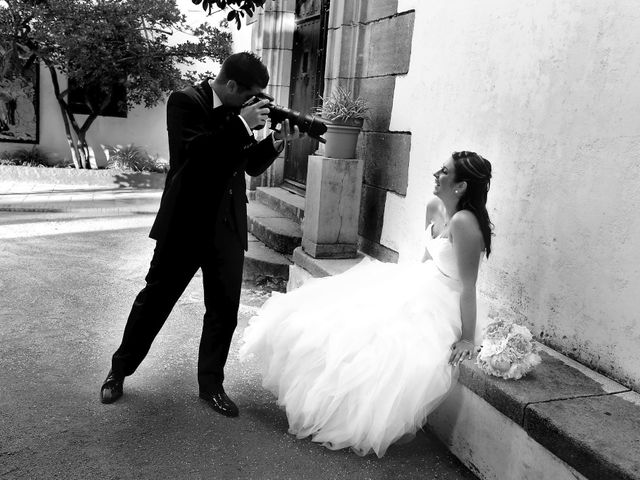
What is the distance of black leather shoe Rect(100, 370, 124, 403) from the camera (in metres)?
2.94

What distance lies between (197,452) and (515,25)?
9.13ft

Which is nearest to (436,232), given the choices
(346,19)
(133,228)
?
(346,19)

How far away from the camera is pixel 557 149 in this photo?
295 cm

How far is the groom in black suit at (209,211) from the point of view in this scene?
270 cm

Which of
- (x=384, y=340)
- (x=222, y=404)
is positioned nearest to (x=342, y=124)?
(x=384, y=340)

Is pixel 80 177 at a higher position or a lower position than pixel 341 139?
lower

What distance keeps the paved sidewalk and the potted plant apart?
15.5ft

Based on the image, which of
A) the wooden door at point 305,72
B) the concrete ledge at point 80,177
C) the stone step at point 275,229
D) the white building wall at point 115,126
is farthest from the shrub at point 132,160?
the stone step at point 275,229

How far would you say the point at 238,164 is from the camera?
9.16 ft

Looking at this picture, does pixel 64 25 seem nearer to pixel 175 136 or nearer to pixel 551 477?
pixel 175 136

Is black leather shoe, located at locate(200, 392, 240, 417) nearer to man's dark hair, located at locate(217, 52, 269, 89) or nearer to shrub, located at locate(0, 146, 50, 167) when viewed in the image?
man's dark hair, located at locate(217, 52, 269, 89)

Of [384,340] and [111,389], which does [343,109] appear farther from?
[111,389]

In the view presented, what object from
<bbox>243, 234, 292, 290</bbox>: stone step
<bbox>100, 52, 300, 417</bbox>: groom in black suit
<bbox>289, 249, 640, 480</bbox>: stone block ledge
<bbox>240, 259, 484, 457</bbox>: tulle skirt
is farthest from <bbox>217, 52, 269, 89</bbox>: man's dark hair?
<bbox>243, 234, 292, 290</bbox>: stone step

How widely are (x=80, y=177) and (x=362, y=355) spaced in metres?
9.04
